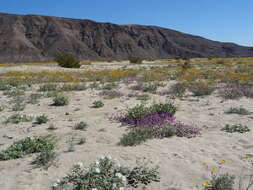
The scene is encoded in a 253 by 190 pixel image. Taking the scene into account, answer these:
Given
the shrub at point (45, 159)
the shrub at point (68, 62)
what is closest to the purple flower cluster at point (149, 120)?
the shrub at point (45, 159)

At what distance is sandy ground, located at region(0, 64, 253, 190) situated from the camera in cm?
320

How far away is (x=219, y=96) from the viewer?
854 cm

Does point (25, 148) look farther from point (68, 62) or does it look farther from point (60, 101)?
point (68, 62)

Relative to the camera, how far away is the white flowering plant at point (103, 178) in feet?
9.12

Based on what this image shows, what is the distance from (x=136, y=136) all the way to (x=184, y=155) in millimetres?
984

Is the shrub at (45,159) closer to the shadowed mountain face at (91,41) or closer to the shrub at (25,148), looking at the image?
the shrub at (25,148)

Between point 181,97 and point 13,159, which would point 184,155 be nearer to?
Result: point 13,159

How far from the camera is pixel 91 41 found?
332 ft

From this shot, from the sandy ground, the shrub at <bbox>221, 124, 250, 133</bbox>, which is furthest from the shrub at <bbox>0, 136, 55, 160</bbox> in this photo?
the shrub at <bbox>221, 124, 250, 133</bbox>

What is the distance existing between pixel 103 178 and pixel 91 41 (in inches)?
4024

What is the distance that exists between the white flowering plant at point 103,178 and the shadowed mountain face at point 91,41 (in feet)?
262

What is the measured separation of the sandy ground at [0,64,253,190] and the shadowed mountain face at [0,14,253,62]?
77.1 m

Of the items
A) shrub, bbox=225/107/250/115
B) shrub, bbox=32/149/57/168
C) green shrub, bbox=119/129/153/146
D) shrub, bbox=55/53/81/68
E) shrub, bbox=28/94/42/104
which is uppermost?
shrub, bbox=55/53/81/68

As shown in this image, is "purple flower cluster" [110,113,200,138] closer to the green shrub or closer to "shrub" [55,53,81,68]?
the green shrub
